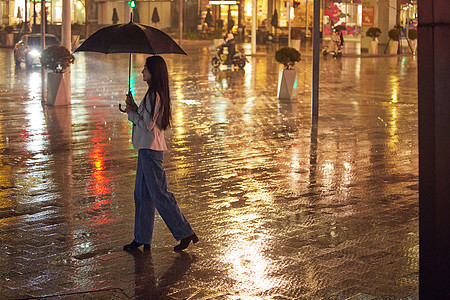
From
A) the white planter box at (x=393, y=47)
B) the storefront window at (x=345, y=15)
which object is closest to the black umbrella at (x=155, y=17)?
the storefront window at (x=345, y=15)

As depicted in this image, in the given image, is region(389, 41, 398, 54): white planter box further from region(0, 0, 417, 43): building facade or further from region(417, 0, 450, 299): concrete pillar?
region(417, 0, 450, 299): concrete pillar

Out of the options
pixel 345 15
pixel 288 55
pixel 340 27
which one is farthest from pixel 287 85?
pixel 345 15

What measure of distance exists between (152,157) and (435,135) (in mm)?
2812

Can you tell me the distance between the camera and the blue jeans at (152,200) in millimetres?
6398

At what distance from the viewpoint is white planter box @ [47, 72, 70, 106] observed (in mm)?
17391

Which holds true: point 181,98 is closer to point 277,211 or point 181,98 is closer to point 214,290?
point 277,211

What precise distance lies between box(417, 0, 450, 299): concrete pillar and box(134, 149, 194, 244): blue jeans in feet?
8.45

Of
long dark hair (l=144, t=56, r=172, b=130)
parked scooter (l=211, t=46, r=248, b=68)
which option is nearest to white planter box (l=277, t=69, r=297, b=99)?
parked scooter (l=211, t=46, r=248, b=68)

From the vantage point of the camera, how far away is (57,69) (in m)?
17.7

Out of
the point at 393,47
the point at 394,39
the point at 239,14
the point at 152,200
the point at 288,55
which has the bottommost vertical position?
the point at 152,200

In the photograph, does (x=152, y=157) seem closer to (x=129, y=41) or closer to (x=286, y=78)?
(x=129, y=41)

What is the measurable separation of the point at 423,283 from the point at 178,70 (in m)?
25.9

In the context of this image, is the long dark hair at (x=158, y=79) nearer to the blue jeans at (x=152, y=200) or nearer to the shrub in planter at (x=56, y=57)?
the blue jeans at (x=152, y=200)

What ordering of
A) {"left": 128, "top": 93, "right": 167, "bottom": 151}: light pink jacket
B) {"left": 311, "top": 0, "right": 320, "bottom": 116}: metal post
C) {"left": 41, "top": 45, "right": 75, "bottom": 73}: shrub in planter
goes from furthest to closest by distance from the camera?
{"left": 41, "top": 45, "right": 75, "bottom": 73}: shrub in planter
{"left": 311, "top": 0, "right": 320, "bottom": 116}: metal post
{"left": 128, "top": 93, "right": 167, "bottom": 151}: light pink jacket
